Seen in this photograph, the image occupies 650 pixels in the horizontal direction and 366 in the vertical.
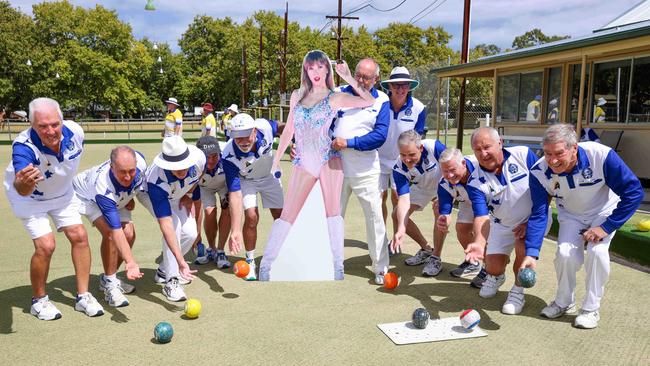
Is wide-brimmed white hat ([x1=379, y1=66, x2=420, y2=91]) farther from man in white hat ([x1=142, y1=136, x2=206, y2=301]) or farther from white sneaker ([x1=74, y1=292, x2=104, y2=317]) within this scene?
white sneaker ([x1=74, y1=292, x2=104, y2=317])

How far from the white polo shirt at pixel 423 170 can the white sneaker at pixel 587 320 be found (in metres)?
1.84

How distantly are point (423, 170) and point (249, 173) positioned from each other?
178 cm

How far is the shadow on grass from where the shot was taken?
13.7 feet

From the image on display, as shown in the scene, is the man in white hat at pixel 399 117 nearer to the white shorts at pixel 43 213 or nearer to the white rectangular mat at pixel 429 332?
the white rectangular mat at pixel 429 332

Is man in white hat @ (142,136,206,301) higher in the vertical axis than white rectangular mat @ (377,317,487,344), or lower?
higher

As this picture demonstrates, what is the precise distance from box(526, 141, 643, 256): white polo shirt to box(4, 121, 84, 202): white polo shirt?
3.62m

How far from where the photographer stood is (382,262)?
4.88 m

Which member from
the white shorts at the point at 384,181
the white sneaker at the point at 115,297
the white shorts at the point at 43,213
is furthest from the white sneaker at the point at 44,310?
the white shorts at the point at 384,181

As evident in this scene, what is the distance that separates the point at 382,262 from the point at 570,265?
1.68m

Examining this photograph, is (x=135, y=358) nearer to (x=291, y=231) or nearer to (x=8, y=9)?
(x=291, y=231)

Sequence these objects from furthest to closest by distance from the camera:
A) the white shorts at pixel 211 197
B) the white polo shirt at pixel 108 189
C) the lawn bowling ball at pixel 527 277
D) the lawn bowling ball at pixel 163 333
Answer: the white shorts at pixel 211 197 < the white polo shirt at pixel 108 189 < the lawn bowling ball at pixel 527 277 < the lawn bowling ball at pixel 163 333

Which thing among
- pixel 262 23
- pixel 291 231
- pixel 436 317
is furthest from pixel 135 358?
pixel 262 23

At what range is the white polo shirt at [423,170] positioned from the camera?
16.3ft

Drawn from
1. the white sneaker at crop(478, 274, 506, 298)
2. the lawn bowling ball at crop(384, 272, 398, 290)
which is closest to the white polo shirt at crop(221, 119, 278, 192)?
the lawn bowling ball at crop(384, 272, 398, 290)
